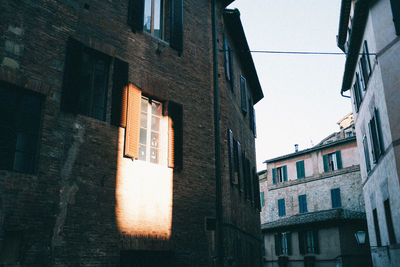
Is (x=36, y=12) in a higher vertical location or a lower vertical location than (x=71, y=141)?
higher

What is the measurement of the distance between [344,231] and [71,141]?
22032mm

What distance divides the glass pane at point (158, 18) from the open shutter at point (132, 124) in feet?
6.78

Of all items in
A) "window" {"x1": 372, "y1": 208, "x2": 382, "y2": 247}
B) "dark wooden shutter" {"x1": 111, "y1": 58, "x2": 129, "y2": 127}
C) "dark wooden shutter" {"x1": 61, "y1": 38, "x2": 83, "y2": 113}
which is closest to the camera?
"dark wooden shutter" {"x1": 61, "y1": 38, "x2": 83, "y2": 113}

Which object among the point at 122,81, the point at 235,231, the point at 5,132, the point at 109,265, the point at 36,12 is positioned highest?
the point at 36,12

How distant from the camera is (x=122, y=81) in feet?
27.2

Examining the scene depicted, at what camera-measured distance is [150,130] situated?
8711mm

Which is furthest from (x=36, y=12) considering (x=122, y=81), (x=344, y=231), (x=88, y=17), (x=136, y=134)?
(x=344, y=231)

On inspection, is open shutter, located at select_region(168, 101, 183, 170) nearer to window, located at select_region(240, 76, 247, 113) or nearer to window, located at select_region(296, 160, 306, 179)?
window, located at select_region(240, 76, 247, 113)

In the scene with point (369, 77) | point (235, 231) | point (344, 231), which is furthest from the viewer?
point (344, 231)

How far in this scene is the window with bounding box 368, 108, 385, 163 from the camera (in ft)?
41.5

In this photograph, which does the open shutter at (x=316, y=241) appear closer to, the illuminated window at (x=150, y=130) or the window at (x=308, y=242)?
the window at (x=308, y=242)

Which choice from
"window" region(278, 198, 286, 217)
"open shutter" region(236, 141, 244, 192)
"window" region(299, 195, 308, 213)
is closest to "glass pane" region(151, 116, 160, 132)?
"open shutter" region(236, 141, 244, 192)

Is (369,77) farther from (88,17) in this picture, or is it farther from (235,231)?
(88,17)

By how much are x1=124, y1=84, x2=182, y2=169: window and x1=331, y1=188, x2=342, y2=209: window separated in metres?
24.5
